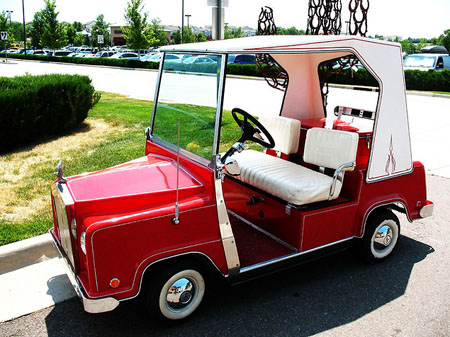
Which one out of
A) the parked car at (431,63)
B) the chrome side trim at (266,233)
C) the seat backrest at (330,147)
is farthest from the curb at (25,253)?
the parked car at (431,63)

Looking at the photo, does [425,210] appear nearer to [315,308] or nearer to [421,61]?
[315,308]

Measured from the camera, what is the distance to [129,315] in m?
3.18

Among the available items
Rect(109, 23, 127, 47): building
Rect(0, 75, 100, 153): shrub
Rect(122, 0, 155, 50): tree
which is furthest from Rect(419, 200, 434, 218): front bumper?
Rect(109, 23, 127, 47): building

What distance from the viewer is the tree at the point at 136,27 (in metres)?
31.3

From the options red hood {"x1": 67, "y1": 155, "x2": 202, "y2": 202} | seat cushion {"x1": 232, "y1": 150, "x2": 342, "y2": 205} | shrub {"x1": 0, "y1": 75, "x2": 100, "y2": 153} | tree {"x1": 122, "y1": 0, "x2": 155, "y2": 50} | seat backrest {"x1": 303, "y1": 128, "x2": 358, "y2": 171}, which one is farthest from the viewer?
tree {"x1": 122, "y1": 0, "x2": 155, "y2": 50}

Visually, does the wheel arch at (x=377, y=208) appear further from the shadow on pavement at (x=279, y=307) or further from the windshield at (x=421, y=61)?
the windshield at (x=421, y=61)

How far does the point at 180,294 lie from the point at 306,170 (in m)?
1.69

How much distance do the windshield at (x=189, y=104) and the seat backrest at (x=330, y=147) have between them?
4.00 feet

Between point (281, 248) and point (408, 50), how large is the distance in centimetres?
5093

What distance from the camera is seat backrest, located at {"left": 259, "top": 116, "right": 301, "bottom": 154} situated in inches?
172

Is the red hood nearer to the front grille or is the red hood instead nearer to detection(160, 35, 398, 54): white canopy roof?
→ the front grille

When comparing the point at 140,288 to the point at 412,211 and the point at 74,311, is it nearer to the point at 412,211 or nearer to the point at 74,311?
the point at 74,311

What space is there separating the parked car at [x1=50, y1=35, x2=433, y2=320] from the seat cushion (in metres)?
0.01

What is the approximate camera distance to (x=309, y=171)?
396 cm
